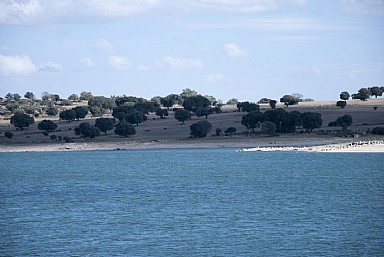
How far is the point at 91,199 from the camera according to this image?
6650cm

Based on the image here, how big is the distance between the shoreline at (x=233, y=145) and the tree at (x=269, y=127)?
10.9 feet

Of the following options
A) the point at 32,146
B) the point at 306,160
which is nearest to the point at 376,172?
the point at 306,160

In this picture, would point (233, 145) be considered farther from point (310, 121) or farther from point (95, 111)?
point (95, 111)

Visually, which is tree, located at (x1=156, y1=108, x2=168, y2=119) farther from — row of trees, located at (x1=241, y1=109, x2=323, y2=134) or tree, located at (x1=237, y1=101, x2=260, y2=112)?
row of trees, located at (x1=241, y1=109, x2=323, y2=134)

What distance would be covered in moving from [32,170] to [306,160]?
34495mm

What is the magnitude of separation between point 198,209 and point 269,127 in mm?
81856

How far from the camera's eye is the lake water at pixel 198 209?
142 feet

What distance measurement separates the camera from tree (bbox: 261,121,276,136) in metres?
138

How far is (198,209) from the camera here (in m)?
57.8

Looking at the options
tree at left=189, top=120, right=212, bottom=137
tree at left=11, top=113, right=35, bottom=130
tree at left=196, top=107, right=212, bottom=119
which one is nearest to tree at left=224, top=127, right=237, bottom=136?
tree at left=189, top=120, right=212, bottom=137

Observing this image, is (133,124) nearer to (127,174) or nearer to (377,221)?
(127,174)

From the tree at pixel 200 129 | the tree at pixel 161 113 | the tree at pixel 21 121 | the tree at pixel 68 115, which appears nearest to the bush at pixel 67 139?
the tree at pixel 21 121

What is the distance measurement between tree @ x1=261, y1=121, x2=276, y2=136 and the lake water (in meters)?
30.0

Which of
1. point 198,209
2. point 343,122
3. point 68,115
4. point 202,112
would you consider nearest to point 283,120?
point 343,122
